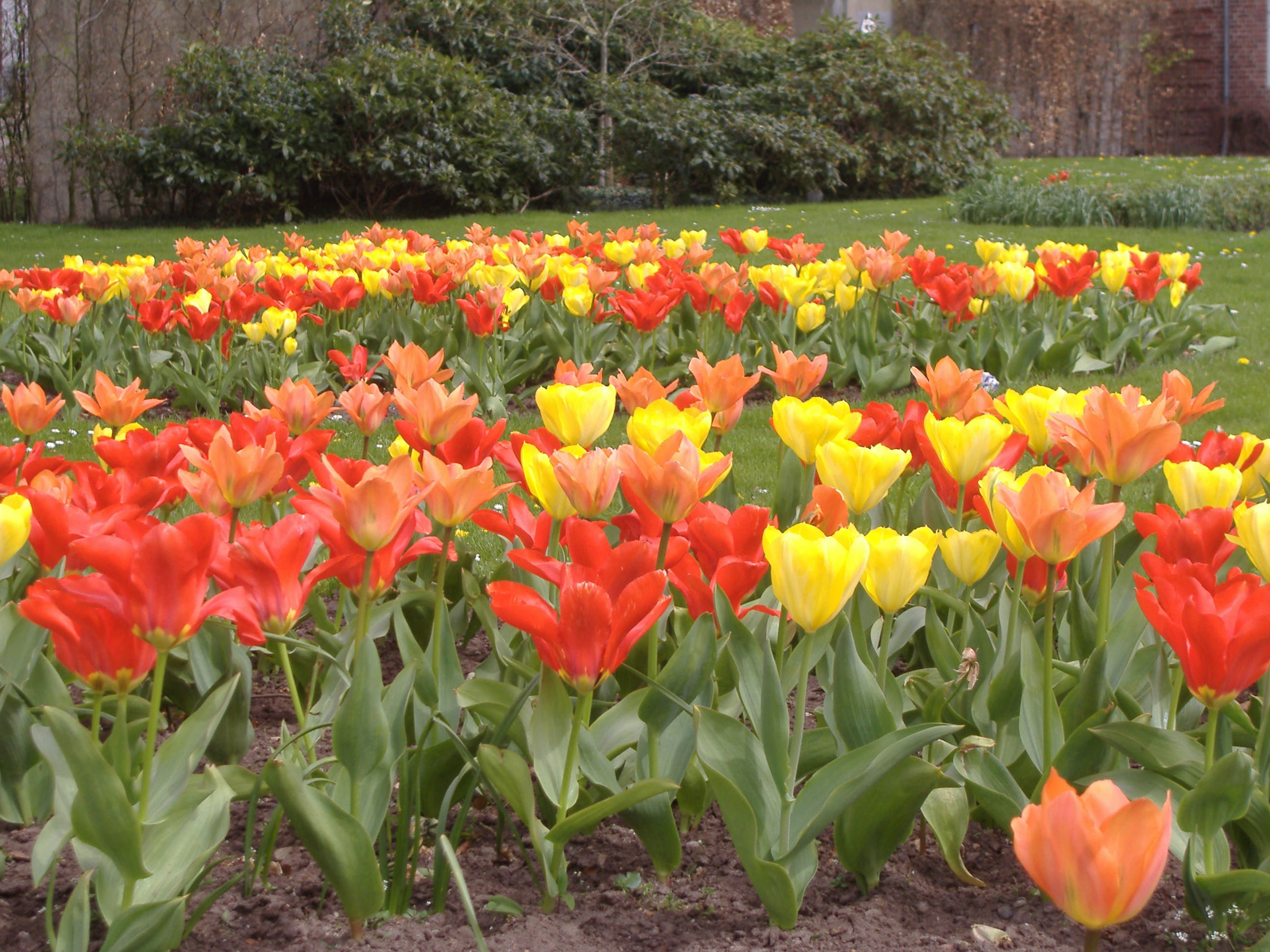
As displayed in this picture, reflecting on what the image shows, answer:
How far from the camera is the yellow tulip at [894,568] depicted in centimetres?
134

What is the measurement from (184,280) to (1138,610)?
14.7 feet

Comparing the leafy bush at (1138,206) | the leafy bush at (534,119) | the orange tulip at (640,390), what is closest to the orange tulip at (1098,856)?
the orange tulip at (640,390)

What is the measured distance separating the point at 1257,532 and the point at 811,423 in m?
0.64

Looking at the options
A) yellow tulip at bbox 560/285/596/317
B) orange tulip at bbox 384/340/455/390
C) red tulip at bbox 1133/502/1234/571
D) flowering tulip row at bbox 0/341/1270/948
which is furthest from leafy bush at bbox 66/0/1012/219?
Result: red tulip at bbox 1133/502/1234/571

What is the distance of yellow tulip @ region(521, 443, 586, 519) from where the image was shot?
1534 millimetres

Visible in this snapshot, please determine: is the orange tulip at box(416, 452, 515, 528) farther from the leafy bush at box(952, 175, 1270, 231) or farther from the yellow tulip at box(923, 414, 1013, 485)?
the leafy bush at box(952, 175, 1270, 231)

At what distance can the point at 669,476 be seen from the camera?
4.49ft

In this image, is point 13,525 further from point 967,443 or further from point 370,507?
point 967,443

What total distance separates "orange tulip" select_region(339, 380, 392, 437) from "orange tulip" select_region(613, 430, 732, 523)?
700 millimetres

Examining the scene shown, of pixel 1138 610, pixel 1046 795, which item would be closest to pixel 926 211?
pixel 1138 610

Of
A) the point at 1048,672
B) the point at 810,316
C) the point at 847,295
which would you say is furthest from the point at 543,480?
the point at 847,295

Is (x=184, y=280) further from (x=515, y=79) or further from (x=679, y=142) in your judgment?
(x=515, y=79)

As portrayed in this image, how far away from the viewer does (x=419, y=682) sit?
1521 mm

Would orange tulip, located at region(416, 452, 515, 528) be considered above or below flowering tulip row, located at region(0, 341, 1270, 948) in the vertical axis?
above
